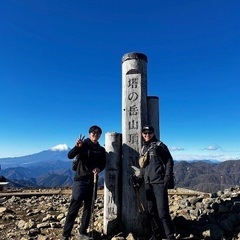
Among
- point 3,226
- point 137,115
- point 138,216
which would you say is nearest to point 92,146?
point 137,115

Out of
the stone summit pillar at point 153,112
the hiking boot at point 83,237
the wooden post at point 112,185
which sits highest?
the stone summit pillar at point 153,112

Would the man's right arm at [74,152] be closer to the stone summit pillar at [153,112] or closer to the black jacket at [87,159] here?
the black jacket at [87,159]

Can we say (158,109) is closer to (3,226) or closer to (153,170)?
(153,170)

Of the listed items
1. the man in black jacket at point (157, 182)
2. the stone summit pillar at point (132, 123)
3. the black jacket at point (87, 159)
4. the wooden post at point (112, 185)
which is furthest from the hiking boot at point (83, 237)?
the man in black jacket at point (157, 182)

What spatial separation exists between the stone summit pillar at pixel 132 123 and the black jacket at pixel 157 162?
86 centimetres

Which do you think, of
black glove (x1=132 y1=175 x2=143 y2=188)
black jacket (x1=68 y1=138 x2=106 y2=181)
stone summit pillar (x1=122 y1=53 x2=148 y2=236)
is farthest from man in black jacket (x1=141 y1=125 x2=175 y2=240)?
black jacket (x1=68 y1=138 x2=106 y2=181)

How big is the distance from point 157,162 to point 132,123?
1660 millimetres

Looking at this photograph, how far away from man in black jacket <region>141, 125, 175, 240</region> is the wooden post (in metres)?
1.06

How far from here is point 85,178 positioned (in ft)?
A: 25.8

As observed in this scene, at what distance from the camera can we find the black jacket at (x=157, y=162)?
24.7 feet

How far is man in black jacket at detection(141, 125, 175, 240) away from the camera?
732 centimetres

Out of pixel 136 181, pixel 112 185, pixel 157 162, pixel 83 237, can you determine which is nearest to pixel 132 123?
pixel 157 162

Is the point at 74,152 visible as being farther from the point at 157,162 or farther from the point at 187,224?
the point at 187,224

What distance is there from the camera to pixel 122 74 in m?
9.16
